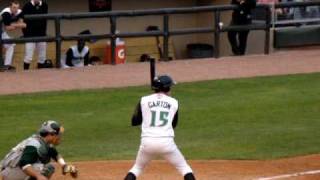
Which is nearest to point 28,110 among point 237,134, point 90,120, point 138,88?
point 90,120

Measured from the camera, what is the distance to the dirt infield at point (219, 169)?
11.6m

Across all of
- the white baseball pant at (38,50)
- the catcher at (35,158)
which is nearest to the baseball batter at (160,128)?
the catcher at (35,158)

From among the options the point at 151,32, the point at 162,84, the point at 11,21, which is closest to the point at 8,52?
the point at 11,21

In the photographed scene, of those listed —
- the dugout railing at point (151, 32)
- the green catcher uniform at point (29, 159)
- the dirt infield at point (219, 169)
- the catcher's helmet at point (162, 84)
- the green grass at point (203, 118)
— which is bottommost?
the dirt infield at point (219, 169)

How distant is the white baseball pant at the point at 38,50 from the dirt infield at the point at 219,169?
761 cm

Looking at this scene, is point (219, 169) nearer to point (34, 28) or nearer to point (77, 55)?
point (34, 28)

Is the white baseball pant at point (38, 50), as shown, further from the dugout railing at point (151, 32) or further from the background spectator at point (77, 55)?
the background spectator at point (77, 55)

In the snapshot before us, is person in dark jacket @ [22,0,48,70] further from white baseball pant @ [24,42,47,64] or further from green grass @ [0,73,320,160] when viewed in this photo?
green grass @ [0,73,320,160]

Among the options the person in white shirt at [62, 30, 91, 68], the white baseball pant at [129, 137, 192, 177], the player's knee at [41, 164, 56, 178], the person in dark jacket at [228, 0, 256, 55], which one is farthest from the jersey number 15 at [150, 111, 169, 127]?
the person in dark jacket at [228, 0, 256, 55]

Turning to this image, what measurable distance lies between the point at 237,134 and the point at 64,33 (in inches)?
354

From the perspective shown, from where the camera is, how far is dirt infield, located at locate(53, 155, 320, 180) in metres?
11.6

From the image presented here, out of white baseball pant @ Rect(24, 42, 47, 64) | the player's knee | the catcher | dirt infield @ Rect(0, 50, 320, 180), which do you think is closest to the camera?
the catcher

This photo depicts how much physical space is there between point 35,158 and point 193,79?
997 centimetres

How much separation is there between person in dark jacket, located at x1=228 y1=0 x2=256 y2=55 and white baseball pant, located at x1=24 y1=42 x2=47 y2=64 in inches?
179
